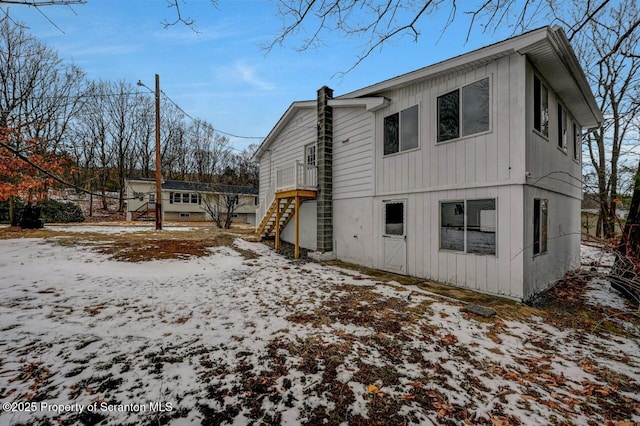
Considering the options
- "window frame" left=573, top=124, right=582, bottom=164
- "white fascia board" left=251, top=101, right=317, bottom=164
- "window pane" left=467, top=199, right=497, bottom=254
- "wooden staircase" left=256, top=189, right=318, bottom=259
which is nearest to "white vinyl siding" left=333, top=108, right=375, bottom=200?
"wooden staircase" left=256, top=189, right=318, bottom=259

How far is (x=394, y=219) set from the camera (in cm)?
743

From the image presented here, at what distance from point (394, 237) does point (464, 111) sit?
3578 millimetres

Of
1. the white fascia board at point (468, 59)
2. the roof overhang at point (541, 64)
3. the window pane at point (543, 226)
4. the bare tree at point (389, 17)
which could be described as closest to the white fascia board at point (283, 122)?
the roof overhang at point (541, 64)

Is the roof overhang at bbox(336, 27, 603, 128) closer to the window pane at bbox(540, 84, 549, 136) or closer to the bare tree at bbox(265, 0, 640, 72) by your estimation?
the window pane at bbox(540, 84, 549, 136)

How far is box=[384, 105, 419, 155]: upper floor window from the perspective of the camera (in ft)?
22.8

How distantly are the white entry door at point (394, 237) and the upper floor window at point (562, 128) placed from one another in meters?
4.75

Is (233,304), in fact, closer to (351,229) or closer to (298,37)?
(298,37)

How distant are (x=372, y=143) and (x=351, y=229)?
2.90 m

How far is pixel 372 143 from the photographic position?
805 cm

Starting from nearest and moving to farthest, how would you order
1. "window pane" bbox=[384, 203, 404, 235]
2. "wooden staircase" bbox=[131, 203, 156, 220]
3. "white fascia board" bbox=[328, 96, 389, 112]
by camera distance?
"window pane" bbox=[384, 203, 404, 235] → "white fascia board" bbox=[328, 96, 389, 112] → "wooden staircase" bbox=[131, 203, 156, 220]

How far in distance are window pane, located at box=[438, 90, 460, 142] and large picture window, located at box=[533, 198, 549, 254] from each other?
2.32 m

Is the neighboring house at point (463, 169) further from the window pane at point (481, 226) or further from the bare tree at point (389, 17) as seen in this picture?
the bare tree at point (389, 17)

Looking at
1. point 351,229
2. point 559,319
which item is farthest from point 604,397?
point 351,229

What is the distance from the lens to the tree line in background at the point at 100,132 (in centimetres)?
1250
